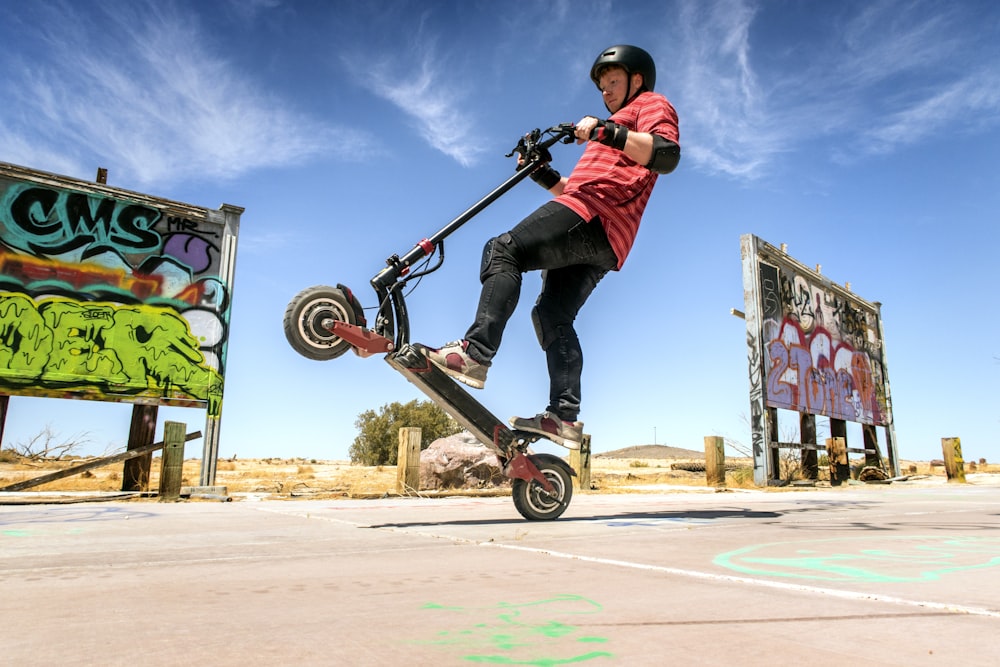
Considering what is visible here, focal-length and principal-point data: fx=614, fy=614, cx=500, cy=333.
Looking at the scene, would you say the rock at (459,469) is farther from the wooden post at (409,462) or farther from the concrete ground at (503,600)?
the concrete ground at (503,600)

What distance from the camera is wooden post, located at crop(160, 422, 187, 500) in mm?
6523

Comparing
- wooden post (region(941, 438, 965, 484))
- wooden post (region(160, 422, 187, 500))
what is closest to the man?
wooden post (region(160, 422, 187, 500))

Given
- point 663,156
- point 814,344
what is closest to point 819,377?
point 814,344

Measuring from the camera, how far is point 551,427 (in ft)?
10.2

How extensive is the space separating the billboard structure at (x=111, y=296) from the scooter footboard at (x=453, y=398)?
7174 mm

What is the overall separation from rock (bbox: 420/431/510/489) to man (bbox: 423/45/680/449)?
790 centimetres

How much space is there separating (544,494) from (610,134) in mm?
1785

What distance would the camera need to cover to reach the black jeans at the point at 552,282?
9.49ft

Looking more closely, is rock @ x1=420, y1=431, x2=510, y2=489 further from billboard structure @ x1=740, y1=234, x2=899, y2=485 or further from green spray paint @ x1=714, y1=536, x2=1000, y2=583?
green spray paint @ x1=714, y1=536, x2=1000, y2=583

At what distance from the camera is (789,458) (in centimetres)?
1584

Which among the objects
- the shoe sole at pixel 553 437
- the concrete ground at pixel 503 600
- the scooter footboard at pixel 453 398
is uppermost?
the scooter footboard at pixel 453 398

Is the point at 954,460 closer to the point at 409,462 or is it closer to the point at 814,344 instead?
the point at 814,344

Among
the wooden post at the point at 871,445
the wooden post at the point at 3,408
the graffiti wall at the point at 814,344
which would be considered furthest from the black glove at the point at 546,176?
the wooden post at the point at 871,445

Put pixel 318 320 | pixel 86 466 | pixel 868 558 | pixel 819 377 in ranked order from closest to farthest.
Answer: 1. pixel 868 558
2. pixel 318 320
3. pixel 86 466
4. pixel 819 377
